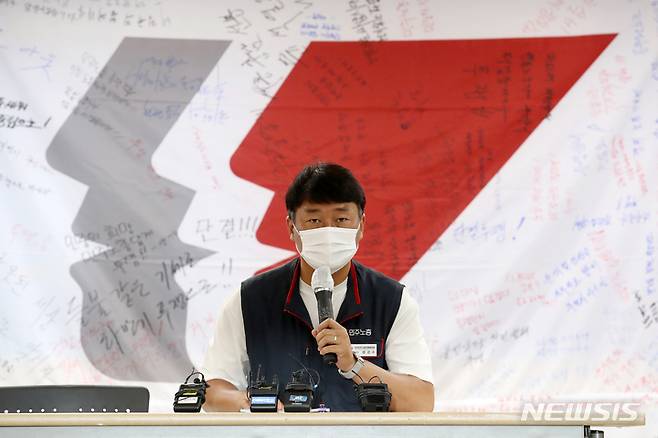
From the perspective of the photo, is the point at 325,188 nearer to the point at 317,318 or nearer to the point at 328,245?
the point at 328,245

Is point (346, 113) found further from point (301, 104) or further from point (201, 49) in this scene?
point (201, 49)

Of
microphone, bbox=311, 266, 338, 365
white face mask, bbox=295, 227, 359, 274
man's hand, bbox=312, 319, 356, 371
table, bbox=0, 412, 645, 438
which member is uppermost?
white face mask, bbox=295, 227, 359, 274

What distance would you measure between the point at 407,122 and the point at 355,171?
0.98 feet

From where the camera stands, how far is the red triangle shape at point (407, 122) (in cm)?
341

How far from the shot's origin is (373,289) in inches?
89.1

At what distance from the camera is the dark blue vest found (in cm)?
215

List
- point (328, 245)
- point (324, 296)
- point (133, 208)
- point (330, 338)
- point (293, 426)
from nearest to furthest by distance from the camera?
point (293, 426) < point (330, 338) < point (324, 296) < point (328, 245) < point (133, 208)

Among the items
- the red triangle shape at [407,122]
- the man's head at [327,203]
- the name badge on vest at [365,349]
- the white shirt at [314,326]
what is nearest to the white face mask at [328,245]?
the man's head at [327,203]

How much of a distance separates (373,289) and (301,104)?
54.4 inches

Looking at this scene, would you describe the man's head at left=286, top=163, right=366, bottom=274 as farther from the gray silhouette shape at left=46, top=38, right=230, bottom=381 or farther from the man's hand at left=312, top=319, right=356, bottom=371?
the gray silhouette shape at left=46, top=38, right=230, bottom=381

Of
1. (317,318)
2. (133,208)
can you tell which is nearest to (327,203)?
(317,318)

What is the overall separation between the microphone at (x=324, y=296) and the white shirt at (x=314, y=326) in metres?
0.19

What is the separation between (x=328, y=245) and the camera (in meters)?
2.15
